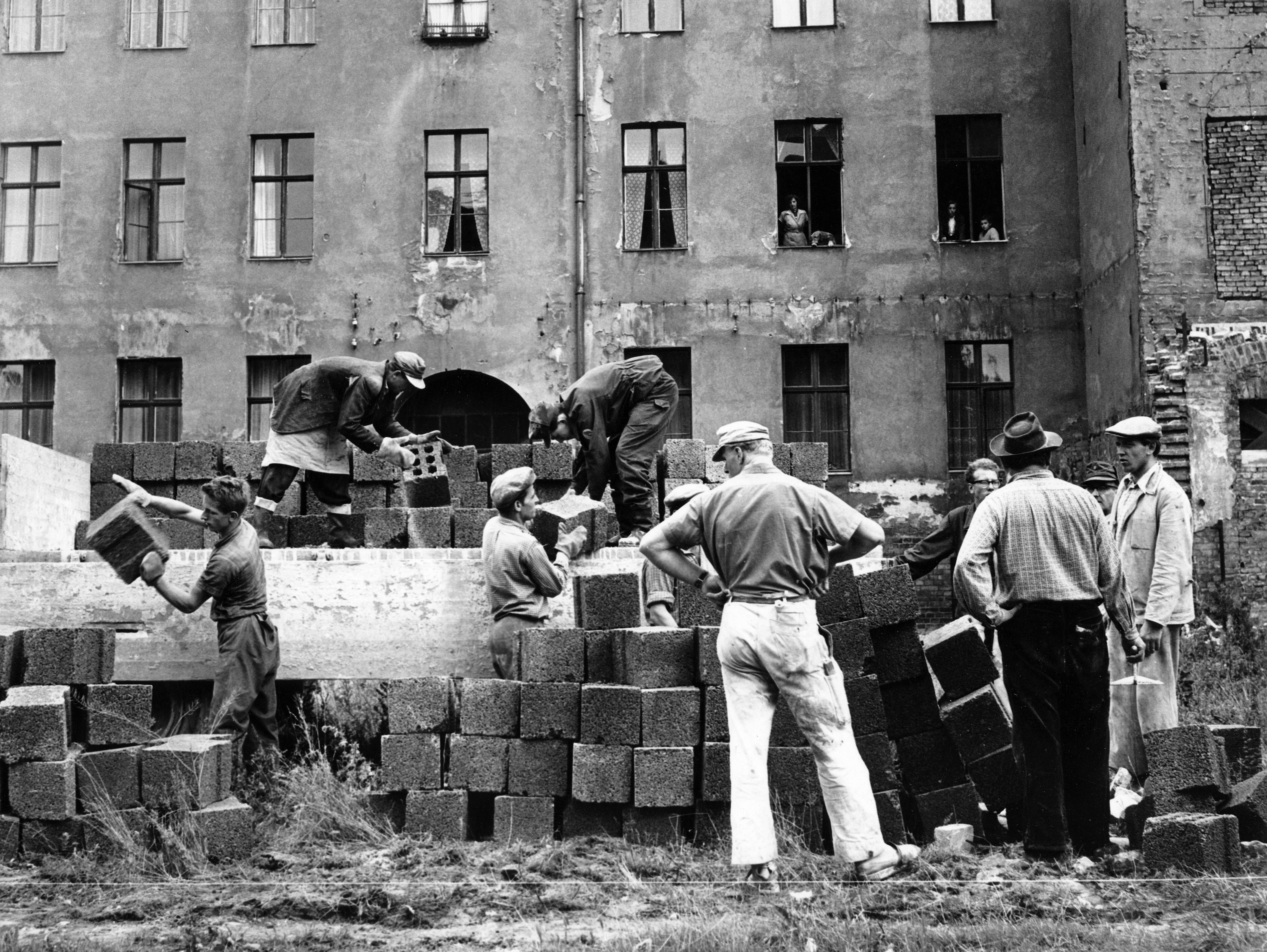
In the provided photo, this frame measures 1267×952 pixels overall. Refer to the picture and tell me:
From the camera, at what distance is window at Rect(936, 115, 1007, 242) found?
808 inches

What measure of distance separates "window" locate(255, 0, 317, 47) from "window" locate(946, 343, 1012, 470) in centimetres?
1091

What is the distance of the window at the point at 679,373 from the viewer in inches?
800

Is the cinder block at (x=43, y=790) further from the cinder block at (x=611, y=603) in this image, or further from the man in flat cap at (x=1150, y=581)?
the man in flat cap at (x=1150, y=581)

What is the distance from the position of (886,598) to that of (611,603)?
1.73m

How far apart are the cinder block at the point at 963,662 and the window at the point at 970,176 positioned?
13541mm

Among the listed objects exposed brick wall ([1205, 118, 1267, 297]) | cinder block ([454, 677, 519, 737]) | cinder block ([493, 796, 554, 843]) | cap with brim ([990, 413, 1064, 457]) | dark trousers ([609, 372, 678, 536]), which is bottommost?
cinder block ([493, 796, 554, 843])

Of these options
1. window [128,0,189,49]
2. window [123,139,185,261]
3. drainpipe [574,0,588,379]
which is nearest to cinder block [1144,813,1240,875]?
drainpipe [574,0,588,379]

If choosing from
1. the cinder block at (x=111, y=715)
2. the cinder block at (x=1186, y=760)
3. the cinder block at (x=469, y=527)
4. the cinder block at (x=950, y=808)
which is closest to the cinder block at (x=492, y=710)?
the cinder block at (x=111, y=715)

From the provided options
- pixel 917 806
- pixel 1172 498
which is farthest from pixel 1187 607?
pixel 917 806

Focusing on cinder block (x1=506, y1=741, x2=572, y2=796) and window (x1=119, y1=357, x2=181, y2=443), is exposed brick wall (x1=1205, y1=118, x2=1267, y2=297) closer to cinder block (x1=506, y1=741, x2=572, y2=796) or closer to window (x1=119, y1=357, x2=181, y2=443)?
cinder block (x1=506, y1=741, x2=572, y2=796)

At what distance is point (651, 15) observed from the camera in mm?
20969

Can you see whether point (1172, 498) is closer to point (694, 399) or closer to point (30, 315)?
point (694, 399)

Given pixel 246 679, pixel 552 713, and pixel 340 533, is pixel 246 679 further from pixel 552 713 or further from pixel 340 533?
pixel 340 533

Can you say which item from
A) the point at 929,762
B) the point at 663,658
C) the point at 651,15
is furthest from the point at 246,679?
the point at 651,15
